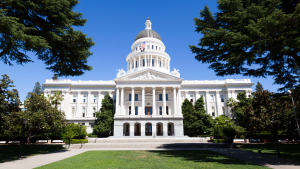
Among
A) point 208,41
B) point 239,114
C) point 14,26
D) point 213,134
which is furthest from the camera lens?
point 239,114

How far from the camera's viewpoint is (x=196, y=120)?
4747 cm

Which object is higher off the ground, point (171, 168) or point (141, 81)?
point (141, 81)

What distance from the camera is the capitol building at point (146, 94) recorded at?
1847 inches

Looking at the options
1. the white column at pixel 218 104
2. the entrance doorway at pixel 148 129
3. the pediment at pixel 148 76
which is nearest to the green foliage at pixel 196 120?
the pediment at pixel 148 76

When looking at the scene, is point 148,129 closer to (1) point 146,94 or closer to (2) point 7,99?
(1) point 146,94

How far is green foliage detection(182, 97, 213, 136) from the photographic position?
46.3 m

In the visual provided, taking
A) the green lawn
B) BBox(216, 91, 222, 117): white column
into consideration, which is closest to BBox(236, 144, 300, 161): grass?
the green lawn

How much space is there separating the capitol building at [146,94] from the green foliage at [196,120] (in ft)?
7.47

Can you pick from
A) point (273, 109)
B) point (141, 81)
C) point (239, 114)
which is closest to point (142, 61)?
point (141, 81)

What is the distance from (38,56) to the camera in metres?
16.9

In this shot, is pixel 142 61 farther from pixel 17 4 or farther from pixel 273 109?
pixel 17 4

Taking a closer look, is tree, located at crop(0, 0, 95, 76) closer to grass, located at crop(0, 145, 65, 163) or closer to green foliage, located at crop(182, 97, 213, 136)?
grass, located at crop(0, 145, 65, 163)

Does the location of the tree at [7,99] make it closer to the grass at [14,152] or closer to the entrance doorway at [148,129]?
the grass at [14,152]

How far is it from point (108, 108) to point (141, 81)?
1167 centimetres
